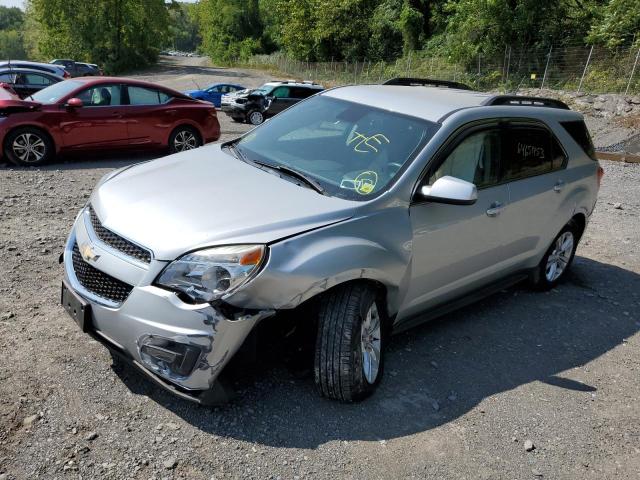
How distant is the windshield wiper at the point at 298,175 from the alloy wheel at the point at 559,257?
279 cm

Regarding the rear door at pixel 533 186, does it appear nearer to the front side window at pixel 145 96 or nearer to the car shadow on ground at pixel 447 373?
the car shadow on ground at pixel 447 373

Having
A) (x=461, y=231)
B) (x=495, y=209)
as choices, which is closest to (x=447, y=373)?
(x=461, y=231)

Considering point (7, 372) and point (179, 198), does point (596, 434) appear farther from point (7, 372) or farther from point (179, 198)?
point (7, 372)

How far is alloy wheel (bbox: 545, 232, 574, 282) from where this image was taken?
5254mm

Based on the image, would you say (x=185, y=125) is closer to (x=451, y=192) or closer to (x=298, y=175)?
(x=298, y=175)

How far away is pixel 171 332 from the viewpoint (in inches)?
107

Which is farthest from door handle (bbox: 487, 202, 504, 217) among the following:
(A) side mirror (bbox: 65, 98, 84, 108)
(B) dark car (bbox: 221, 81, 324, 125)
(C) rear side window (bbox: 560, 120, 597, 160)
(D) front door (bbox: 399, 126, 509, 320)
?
(B) dark car (bbox: 221, 81, 324, 125)

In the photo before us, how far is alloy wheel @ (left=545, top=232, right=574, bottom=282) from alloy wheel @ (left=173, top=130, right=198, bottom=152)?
730 centimetres

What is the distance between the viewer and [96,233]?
10.5 feet

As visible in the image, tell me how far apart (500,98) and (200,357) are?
9.94ft

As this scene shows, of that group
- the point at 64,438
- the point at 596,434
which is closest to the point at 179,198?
the point at 64,438

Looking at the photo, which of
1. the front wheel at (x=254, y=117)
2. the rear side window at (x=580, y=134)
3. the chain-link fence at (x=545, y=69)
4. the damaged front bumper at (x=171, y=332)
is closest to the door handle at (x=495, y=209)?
the rear side window at (x=580, y=134)

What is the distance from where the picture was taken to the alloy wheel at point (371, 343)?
3311mm

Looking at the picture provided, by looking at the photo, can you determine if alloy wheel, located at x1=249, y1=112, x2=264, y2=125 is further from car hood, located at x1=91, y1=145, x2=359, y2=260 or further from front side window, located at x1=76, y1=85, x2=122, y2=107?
car hood, located at x1=91, y1=145, x2=359, y2=260
